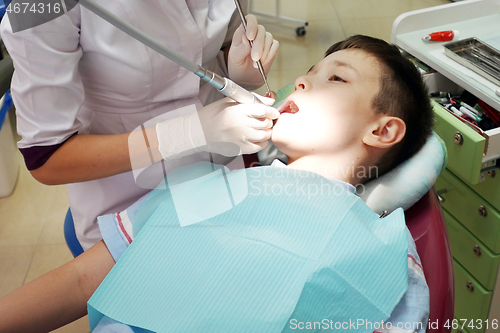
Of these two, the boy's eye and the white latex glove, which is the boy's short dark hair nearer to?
the boy's eye

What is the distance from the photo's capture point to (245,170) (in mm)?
1101

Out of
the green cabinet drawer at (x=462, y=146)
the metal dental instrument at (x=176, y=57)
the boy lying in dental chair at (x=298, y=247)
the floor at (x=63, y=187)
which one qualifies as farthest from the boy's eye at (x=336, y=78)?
the floor at (x=63, y=187)

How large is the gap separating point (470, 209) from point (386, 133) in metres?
0.50

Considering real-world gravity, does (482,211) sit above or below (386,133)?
below

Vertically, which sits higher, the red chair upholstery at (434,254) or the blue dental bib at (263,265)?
the blue dental bib at (263,265)

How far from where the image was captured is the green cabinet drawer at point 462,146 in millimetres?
1155

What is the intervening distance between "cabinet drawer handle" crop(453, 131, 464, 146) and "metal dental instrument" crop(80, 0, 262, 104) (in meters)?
0.57

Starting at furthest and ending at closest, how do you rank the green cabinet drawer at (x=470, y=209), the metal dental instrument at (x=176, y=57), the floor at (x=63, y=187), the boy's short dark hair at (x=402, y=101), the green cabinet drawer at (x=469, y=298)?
1. the floor at (x=63, y=187)
2. the green cabinet drawer at (x=469, y=298)
3. the green cabinet drawer at (x=470, y=209)
4. the boy's short dark hair at (x=402, y=101)
5. the metal dental instrument at (x=176, y=57)

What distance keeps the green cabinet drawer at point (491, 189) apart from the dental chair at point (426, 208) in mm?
263

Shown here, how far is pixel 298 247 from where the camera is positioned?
904 mm

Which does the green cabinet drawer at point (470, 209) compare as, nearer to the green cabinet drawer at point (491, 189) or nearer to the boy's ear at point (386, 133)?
the green cabinet drawer at point (491, 189)

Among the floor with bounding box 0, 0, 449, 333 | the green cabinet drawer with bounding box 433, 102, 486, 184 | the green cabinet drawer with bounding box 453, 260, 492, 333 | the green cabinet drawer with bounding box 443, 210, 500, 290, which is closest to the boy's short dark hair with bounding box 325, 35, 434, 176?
the green cabinet drawer with bounding box 433, 102, 486, 184

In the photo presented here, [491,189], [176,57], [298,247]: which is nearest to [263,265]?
[298,247]

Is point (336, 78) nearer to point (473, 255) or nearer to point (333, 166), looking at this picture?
point (333, 166)
